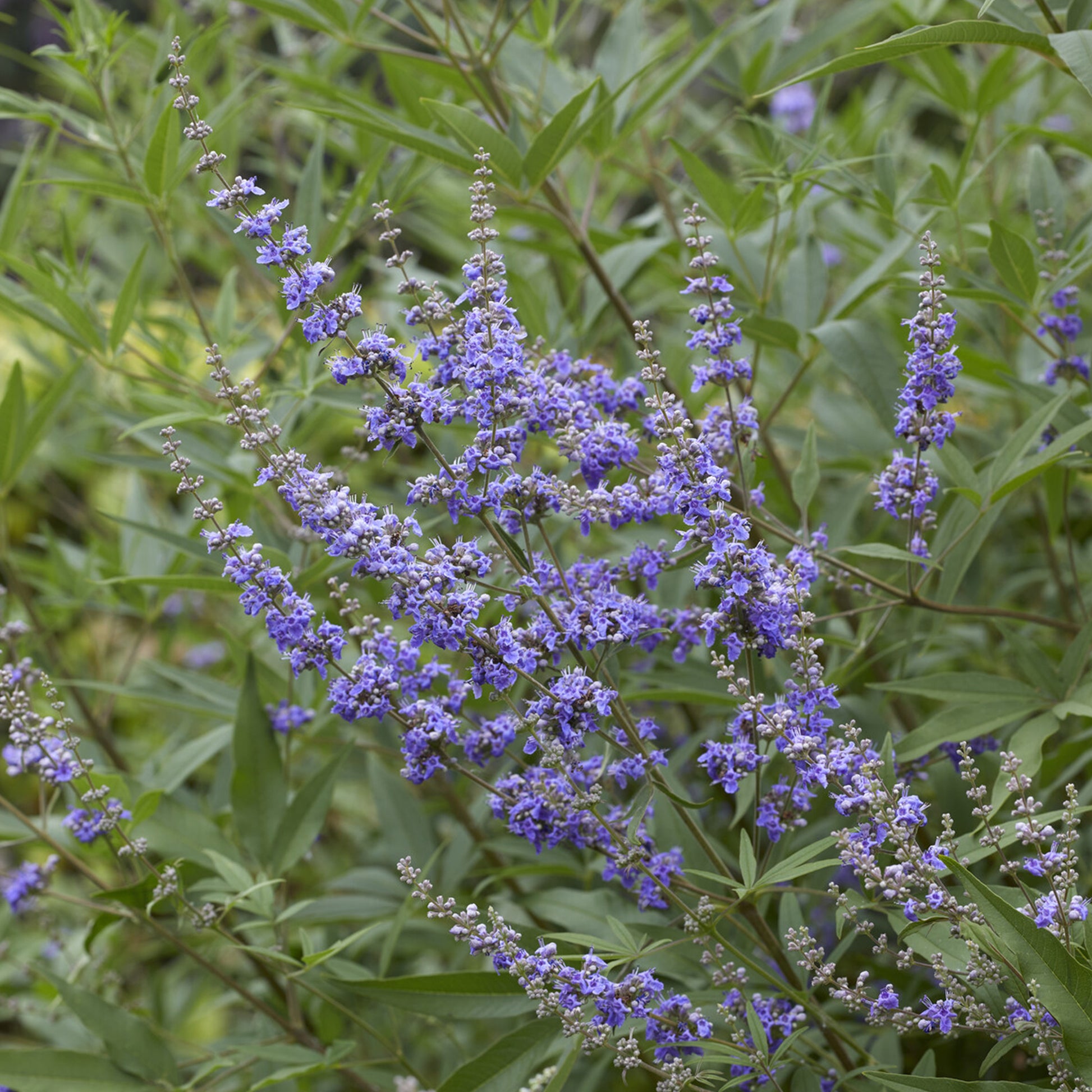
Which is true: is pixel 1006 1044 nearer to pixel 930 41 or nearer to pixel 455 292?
pixel 930 41

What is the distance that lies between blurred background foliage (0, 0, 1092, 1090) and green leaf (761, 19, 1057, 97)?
7.7 inches

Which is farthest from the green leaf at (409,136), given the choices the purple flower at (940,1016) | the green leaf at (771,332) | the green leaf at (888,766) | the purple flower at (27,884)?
the purple flower at (940,1016)

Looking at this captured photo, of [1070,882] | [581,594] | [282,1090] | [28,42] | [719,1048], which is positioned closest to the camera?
[1070,882]

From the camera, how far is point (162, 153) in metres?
3.06

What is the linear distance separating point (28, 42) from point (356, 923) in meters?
11.0

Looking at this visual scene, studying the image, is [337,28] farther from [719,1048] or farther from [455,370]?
[719,1048]

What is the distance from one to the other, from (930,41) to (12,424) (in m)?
2.89

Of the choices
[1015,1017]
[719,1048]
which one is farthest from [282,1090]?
[1015,1017]

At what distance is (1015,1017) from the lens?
1.83 m

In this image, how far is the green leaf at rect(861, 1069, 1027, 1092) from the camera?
1.80 metres

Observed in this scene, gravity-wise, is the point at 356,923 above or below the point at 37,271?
below

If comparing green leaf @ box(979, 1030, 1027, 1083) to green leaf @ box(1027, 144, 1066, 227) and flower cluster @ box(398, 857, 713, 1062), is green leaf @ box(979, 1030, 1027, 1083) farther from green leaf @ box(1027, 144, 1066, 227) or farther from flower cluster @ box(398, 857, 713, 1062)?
green leaf @ box(1027, 144, 1066, 227)

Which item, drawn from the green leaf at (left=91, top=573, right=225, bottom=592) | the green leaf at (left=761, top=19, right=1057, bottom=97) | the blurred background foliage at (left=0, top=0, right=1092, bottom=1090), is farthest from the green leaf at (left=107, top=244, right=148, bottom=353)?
the green leaf at (left=761, top=19, right=1057, bottom=97)

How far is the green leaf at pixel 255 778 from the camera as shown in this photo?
2926mm
